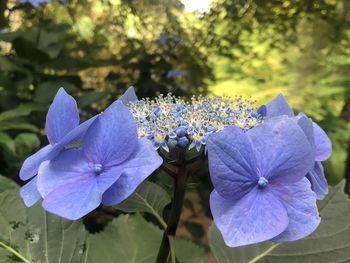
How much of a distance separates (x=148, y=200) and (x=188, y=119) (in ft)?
0.30

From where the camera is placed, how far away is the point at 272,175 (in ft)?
1.13

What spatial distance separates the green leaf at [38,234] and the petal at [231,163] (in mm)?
218

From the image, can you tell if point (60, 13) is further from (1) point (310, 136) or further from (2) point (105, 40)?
(1) point (310, 136)

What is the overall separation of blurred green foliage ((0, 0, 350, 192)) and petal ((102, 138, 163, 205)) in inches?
27.5

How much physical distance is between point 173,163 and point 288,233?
91 mm

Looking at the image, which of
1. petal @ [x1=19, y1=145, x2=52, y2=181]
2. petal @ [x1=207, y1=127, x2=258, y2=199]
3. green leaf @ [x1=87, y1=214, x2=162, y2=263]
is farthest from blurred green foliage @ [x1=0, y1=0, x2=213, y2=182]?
petal @ [x1=207, y1=127, x2=258, y2=199]

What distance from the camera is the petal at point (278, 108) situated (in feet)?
1.46

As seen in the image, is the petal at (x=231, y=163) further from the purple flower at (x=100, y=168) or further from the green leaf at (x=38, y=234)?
the green leaf at (x=38, y=234)

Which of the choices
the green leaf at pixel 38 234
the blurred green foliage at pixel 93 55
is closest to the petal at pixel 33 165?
the green leaf at pixel 38 234

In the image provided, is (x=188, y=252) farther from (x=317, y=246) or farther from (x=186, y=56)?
(x=186, y=56)

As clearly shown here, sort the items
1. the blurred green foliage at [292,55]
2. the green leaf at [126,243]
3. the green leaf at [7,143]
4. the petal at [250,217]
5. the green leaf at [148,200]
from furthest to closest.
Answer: the blurred green foliage at [292,55], the green leaf at [7,143], the green leaf at [126,243], the green leaf at [148,200], the petal at [250,217]

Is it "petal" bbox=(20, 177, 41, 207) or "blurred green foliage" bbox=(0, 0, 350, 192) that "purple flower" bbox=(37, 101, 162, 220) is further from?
"blurred green foliage" bbox=(0, 0, 350, 192)

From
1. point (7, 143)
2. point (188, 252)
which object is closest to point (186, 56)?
point (7, 143)

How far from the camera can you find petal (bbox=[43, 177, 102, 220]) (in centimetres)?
33
